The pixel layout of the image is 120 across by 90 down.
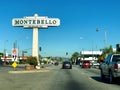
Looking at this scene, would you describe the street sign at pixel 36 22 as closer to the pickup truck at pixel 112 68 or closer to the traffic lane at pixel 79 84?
the traffic lane at pixel 79 84

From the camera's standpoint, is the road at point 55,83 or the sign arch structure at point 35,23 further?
the sign arch structure at point 35,23

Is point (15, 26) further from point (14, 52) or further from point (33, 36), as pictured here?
point (14, 52)

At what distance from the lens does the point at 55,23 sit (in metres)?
73.9

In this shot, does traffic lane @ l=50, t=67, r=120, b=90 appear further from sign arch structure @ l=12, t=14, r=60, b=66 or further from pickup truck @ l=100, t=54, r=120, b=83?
sign arch structure @ l=12, t=14, r=60, b=66

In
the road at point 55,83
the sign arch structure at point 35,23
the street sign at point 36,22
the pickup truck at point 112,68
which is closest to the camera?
the road at point 55,83

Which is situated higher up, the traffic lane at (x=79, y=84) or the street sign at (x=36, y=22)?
the street sign at (x=36, y=22)

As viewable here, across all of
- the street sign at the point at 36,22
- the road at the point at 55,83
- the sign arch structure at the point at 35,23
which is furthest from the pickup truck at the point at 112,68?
the street sign at the point at 36,22

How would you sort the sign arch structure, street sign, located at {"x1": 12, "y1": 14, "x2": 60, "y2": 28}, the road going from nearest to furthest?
the road, the sign arch structure, street sign, located at {"x1": 12, "y1": 14, "x2": 60, "y2": 28}

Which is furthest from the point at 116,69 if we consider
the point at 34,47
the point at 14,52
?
the point at 34,47

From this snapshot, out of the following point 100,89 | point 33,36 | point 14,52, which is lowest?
point 100,89

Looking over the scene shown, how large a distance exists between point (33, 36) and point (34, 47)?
2.13 metres

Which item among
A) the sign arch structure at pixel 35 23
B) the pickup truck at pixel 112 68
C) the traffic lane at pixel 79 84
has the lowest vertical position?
the traffic lane at pixel 79 84

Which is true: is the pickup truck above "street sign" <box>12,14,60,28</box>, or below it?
below

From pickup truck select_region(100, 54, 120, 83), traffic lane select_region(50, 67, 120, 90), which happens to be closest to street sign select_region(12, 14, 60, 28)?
traffic lane select_region(50, 67, 120, 90)
